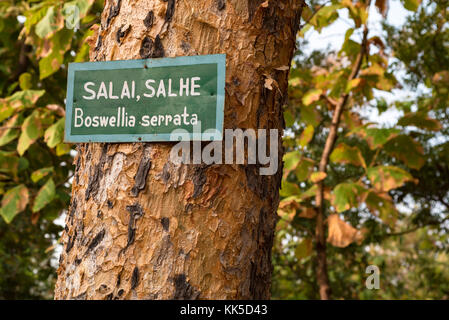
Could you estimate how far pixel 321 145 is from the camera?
394 centimetres

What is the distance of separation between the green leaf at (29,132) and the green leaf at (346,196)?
1.66 metres

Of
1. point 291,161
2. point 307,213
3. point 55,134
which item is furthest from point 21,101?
point 307,213

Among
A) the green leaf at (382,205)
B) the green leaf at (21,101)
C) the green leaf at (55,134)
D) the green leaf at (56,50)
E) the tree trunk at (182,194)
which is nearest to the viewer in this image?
the tree trunk at (182,194)

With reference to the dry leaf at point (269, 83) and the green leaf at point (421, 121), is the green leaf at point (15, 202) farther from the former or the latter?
the green leaf at point (421, 121)

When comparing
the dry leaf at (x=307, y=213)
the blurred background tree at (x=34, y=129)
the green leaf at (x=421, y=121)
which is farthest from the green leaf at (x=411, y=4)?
the blurred background tree at (x=34, y=129)

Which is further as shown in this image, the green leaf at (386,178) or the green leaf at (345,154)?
the green leaf at (345,154)

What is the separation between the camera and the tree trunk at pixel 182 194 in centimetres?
95

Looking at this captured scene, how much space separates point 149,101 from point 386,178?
1987 mm

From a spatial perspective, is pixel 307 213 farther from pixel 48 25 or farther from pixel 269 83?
pixel 269 83

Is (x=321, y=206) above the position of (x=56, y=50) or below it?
below

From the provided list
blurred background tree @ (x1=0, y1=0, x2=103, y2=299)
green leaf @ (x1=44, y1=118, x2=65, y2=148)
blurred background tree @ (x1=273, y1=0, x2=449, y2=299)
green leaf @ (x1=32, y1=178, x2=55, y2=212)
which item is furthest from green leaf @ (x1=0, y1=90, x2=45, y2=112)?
blurred background tree @ (x1=273, y1=0, x2=449, y2=299)

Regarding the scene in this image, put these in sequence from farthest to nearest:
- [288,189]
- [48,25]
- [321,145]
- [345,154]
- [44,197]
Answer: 1. [321,145]
2. [288,189]
3. [345,154]
4. [44,197]
5. [48,25]
